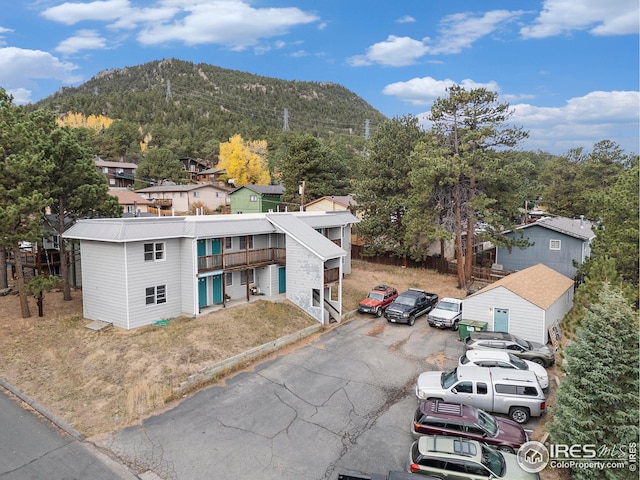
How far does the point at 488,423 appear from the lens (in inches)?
484

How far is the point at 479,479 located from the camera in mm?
9898

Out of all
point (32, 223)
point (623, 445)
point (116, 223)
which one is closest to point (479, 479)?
point (623, 445)

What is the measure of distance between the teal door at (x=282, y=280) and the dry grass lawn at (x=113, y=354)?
2285 millimetres

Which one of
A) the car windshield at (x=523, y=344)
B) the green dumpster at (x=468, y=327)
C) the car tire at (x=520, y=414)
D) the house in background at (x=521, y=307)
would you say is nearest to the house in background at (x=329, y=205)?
the house in background at (x=521, y=307)

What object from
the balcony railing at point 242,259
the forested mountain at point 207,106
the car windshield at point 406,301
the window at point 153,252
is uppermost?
the forested mountain at point 207,106

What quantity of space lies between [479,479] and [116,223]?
1865cm

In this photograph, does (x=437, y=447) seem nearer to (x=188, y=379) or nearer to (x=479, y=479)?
(x=479, y=479)

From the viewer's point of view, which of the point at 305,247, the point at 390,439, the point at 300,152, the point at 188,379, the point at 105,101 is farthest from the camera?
the point at 105,101

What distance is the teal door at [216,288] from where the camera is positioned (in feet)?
79.5

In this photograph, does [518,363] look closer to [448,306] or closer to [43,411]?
[448,306]

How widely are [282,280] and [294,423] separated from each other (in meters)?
14.1

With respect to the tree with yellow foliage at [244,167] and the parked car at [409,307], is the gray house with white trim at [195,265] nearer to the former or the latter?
the parked car at [409,307]

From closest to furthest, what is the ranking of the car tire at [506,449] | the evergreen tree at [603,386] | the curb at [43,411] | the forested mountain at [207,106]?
the evergreen tree at [603,386], the car tire at [506,449], the curb at [43,411], the forested mountain at [207,106]

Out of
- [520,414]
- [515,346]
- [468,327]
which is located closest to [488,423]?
[520,414]
